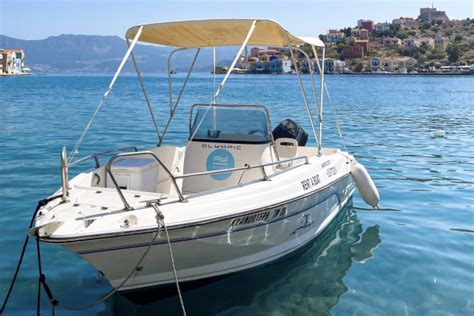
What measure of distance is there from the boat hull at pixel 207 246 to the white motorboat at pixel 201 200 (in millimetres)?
12

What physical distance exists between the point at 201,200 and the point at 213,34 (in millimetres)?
2867

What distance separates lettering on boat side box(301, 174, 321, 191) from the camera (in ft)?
20.3

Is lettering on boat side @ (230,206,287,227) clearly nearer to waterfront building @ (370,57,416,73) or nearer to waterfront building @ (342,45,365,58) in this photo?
waterfront building @ (370,57,416,73)

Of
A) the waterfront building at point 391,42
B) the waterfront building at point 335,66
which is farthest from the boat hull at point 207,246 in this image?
the waterfront building at point 391,42

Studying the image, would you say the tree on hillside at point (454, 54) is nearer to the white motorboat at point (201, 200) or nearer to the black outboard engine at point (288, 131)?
the black outboard engine at point (288, 131)

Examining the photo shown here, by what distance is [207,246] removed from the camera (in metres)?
5.09

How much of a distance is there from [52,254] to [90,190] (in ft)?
5.67

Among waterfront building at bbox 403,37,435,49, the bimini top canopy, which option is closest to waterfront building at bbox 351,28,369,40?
waterfront building at bbox 403,37,435,49

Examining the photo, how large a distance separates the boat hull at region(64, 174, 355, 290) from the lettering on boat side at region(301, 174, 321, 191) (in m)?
0.12

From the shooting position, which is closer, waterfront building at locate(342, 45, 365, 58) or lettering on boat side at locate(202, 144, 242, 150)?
lettering on boat side at locate(202, 144, 242, 150)

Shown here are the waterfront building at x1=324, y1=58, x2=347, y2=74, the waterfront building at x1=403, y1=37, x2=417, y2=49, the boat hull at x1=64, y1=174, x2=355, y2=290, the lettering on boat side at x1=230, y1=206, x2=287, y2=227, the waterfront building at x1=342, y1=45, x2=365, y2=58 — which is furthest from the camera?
the waterfront building at x1=403, y1=37, x2=417, y2=49

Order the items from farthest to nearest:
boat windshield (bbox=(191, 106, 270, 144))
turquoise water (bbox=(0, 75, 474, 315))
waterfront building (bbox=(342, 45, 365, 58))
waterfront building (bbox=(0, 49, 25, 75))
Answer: waterfront building (bbox=(342, 45, 365, 58))
waterfront building (bbox=(0, 49, 25, 75))
boat windshield (bbox=(191, 106, 270, 144))
turquoise water (bbox=(0, 75, 474, 315))

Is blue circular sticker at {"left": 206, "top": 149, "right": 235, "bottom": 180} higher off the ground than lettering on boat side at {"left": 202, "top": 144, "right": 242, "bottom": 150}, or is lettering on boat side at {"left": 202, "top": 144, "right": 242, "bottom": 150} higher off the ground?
lettering on boat side at {"left": 202, "top": 144, "right": 242, "bottom": 150}

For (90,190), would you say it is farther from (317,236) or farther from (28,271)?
(317,236)
